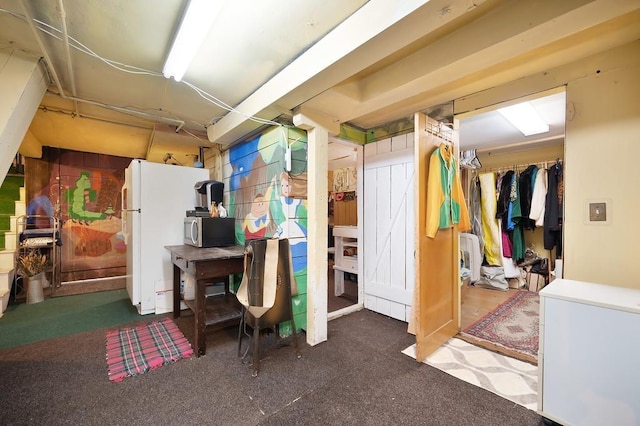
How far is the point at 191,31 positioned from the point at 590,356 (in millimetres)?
2884

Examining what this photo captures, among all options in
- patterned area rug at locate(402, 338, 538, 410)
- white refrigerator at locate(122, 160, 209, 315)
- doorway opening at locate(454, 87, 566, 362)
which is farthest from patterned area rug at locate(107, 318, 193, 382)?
doorway opening at locate(454, 87, 566, 362)

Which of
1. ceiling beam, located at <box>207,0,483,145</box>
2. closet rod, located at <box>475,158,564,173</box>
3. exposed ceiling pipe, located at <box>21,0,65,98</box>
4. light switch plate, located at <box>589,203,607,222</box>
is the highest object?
exposed ceiling pipe, located at <box>21,0,65,98</box>

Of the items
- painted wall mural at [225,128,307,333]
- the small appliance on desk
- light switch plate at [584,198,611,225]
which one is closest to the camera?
light switch plate at [584,198,611,225]

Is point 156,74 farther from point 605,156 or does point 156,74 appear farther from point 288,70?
point 605,156

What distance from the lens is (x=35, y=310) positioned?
326cm

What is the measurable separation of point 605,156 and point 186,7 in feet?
9.11

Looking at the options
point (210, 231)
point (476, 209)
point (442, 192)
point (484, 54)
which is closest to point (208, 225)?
point (210, 231)

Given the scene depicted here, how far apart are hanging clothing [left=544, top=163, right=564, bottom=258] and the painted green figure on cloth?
24.7 feet

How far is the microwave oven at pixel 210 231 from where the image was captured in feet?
9.18

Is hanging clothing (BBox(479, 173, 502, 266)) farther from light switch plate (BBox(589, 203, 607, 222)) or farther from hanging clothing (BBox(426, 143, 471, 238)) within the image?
light switch plate (BBox(589, 203, 607, 222))

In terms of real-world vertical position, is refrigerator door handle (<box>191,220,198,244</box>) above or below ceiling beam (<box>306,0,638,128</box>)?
below

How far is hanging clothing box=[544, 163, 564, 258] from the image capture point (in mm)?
3535

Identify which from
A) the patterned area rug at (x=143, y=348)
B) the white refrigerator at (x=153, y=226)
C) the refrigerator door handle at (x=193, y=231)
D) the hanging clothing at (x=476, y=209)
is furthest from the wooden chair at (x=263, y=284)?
the hanging clothing at (x=476, y=209)

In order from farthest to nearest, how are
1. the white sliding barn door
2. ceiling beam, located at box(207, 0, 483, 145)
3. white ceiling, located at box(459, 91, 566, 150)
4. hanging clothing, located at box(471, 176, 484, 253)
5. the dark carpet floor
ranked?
hanging clothing, located at box(471, 176, 484, 253) → the white sliding barn door → white ceiling, located at box(459, 91, 566, 150) → the dark carpet floor → ceiling beam, located at box(207, 0, 483, 145)
